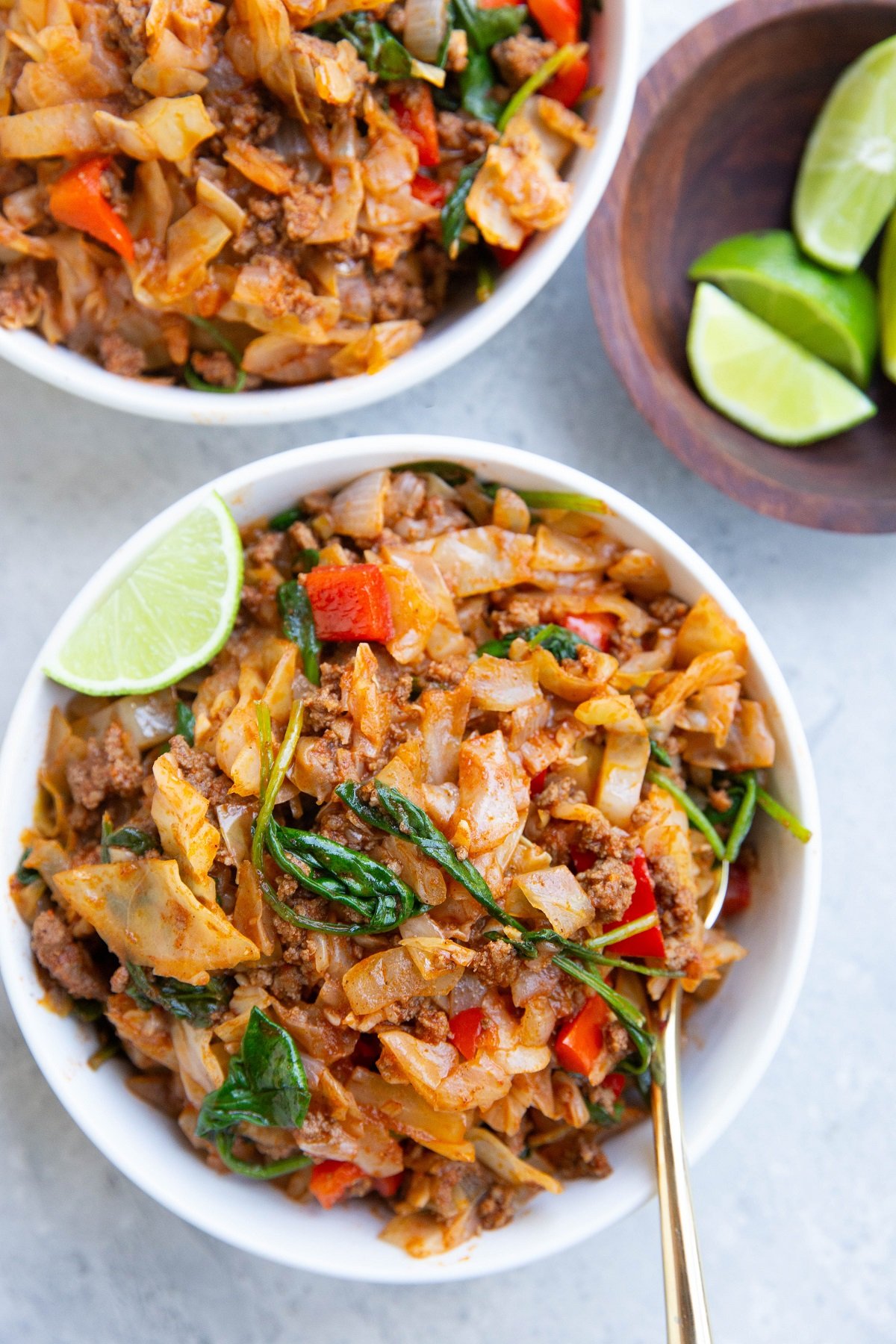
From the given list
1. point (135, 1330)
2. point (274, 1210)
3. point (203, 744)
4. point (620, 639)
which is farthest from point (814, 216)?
point (135, 1330)

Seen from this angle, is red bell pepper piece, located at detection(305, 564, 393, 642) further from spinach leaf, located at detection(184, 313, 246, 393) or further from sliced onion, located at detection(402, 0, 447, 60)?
sliced onion, located at detection(402, 0, 447, 60)

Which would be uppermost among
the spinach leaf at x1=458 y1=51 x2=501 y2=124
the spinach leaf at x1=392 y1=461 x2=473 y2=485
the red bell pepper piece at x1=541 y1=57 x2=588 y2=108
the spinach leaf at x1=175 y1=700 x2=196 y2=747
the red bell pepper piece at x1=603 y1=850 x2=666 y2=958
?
the red bell pepper piece at x1=541 y1=57 x2=588 y2=108

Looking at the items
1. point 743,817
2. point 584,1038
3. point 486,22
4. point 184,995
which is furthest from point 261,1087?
point 486,22

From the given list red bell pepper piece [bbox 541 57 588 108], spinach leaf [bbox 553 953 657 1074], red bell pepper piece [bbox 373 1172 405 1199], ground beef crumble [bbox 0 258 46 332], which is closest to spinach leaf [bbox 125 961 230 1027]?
red bell pepper piece [bbox 373 1172 405 1199]

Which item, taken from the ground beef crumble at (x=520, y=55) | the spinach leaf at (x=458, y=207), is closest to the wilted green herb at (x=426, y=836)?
the spinach leaf at (x=458, y=207)

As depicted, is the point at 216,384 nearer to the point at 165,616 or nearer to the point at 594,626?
the point at 165,616

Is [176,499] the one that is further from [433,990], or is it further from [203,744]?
[433,990]

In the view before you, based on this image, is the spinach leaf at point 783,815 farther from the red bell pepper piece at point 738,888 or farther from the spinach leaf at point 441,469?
the spinach leaf at point 441,469
